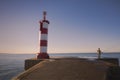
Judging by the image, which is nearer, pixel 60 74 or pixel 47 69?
pixel 60 74

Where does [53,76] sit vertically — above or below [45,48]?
below

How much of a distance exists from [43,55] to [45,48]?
408mm

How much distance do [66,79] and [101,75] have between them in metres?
0.83

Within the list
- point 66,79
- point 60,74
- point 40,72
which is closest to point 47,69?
point 40,72

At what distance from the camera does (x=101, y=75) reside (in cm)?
404

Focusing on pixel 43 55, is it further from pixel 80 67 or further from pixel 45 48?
pixel 80 67

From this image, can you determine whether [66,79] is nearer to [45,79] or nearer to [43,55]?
[45,79]

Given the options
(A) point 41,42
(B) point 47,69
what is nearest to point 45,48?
(A) point 41,42

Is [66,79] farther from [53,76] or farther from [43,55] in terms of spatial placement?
[43,55]

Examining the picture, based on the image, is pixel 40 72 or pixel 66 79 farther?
pixel 40 72

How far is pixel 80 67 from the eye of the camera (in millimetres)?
4844

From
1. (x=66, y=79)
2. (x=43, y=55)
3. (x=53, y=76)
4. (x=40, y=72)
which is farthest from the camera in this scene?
(x=43, y=55)

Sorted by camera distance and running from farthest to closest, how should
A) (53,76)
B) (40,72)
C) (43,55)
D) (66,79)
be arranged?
(43,55) → (40,72) → (53,76) → (66,79)

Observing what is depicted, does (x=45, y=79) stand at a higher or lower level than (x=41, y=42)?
lower
